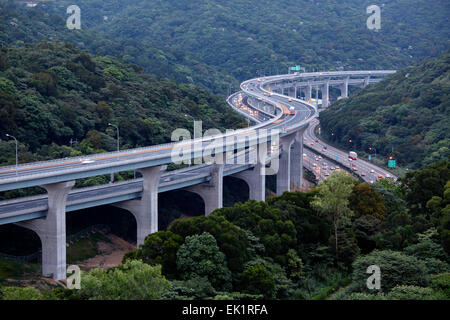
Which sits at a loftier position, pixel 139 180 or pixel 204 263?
pixel 139 180

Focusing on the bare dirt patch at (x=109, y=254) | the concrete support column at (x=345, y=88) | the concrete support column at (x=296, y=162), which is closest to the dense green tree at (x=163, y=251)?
the bare dirt patch at (x=109, y=254)

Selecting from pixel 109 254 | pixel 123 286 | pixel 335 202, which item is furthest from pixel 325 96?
pixel 123 286

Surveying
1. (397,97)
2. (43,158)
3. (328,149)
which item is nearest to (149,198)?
(43,158)

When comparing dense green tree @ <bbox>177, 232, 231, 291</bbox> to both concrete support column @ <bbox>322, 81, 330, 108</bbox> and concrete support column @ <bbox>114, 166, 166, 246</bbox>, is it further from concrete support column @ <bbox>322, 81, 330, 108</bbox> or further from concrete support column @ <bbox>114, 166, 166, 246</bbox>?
concrete support column @ <bbox>322, 81, 330, 108</bbox>

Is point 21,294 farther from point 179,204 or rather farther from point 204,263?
point 179,204

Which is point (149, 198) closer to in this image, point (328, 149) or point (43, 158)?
point (43, 158)

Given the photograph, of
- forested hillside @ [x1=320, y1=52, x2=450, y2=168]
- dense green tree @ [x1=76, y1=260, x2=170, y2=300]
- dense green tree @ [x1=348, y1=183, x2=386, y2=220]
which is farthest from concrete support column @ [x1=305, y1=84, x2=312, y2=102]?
dense green tree @ [x1=76, y1=260, x2=170, y2=300]
